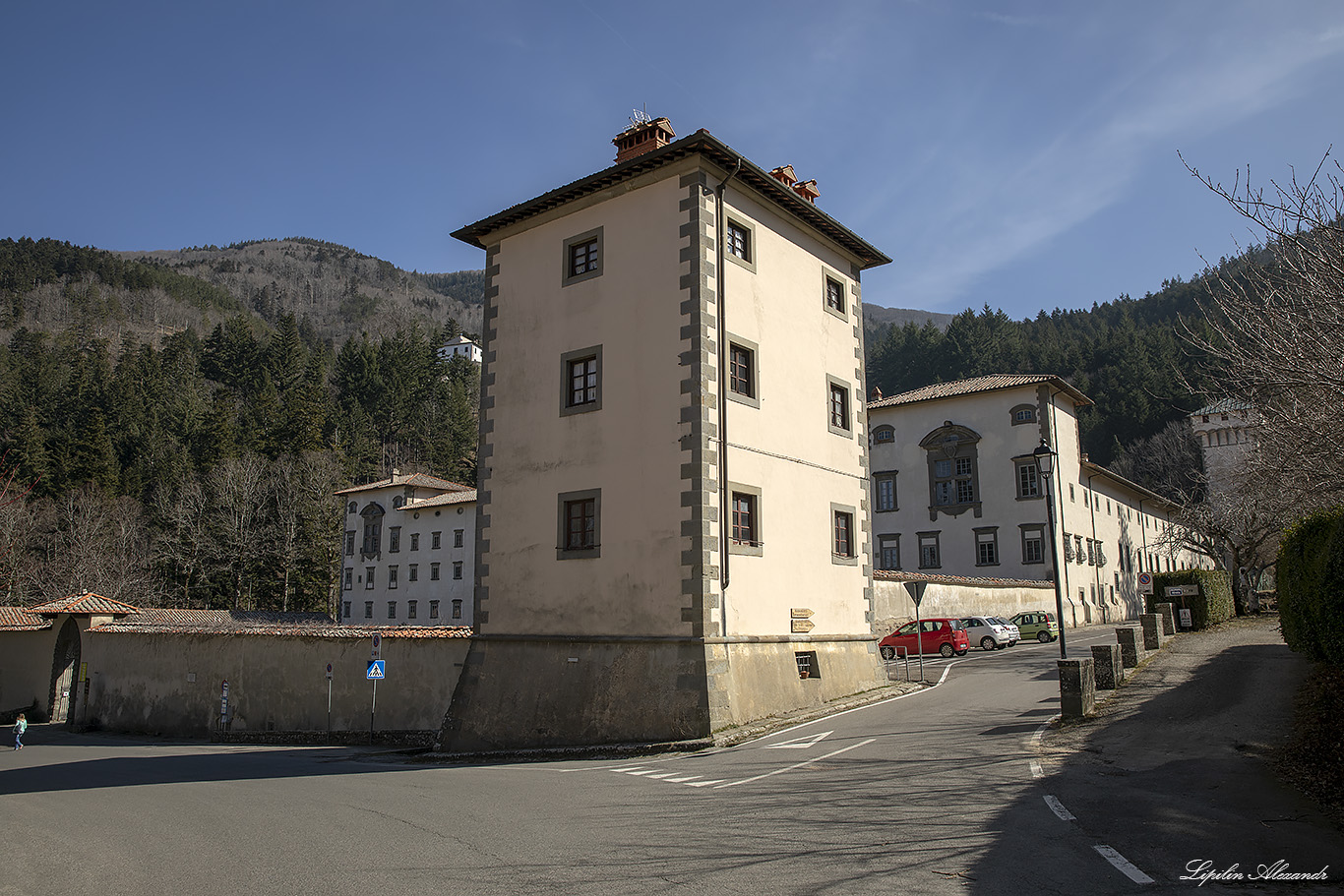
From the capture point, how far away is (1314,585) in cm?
1431

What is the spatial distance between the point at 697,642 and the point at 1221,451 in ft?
215

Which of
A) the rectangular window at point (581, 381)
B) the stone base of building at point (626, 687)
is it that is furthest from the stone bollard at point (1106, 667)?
the rectangular window at point (581, 381)

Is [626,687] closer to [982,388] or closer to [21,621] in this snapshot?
[21,621]

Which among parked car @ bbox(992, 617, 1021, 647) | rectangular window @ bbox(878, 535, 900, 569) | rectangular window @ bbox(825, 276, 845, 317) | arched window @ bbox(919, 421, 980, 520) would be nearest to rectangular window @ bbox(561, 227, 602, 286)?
rectangular window @ bbox(825, 276, 845, 317)

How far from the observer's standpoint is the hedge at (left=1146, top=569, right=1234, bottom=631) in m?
33.0

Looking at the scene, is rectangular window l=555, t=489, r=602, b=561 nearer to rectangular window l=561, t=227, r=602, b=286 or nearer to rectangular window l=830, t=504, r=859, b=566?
rectangular window l=561, t=227, r=602, b=286

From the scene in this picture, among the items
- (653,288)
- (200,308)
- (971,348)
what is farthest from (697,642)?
(200,308)

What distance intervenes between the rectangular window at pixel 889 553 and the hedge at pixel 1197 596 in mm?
18444

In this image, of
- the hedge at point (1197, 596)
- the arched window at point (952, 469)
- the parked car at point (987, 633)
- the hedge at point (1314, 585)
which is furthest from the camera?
the arched window at point (952, 469)

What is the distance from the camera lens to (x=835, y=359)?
2466 centimetres

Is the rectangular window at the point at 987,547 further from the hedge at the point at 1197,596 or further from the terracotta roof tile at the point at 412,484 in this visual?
the terracotta roof tile at the point at 412,484

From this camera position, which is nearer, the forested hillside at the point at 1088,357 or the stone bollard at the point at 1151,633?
the stone bollard at the point at 1151,633

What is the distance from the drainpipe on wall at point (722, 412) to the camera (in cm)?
1897

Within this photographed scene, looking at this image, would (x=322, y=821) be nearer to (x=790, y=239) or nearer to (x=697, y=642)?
(x=697, y=642)
